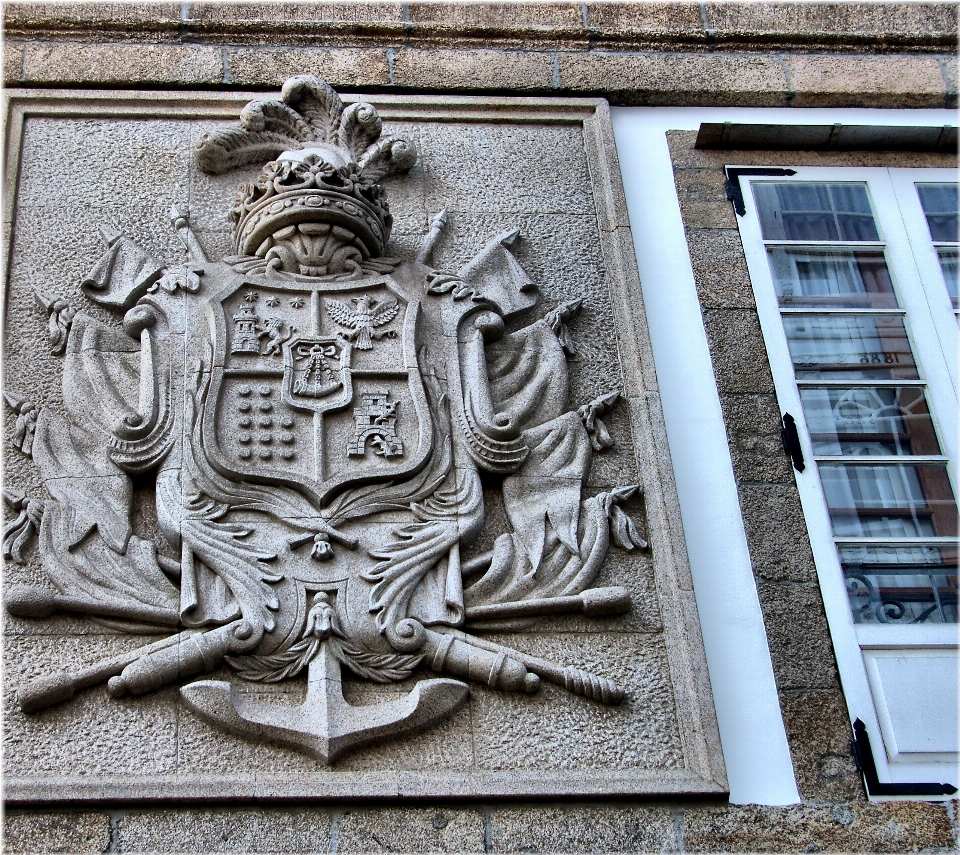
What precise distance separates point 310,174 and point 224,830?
6.71ft

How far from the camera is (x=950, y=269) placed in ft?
16.0

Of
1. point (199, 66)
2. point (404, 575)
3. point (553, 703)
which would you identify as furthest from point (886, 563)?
point (199, 66)

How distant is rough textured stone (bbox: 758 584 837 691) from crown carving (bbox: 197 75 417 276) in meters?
1.62

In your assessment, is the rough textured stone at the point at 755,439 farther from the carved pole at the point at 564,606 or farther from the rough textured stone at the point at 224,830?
the rough textured stone at the point at 224,830

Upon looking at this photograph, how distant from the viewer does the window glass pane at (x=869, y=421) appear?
4395 millimetres

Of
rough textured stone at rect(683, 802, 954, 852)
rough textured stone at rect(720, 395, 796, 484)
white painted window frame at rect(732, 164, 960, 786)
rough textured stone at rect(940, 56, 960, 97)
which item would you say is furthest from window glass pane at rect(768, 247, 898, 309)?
rough textured stone at rect(683, 802, 954, 852)

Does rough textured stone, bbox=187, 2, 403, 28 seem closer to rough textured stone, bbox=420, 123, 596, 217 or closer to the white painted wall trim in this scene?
rough textured stone, bbox=420, 123, 596, 217

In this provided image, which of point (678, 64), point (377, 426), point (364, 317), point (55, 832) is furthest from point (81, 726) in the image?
point (678, 64)

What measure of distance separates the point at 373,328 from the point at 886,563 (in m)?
1.64

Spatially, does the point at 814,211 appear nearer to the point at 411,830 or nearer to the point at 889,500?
the point at 889,500

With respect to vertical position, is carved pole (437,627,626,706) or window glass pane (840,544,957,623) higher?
window glass pane (840,544,957,623)

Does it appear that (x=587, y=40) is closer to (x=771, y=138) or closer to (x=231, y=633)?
(x=771, y=138)

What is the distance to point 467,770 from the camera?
352 centimetres

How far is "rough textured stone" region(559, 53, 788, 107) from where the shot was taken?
5.27m
